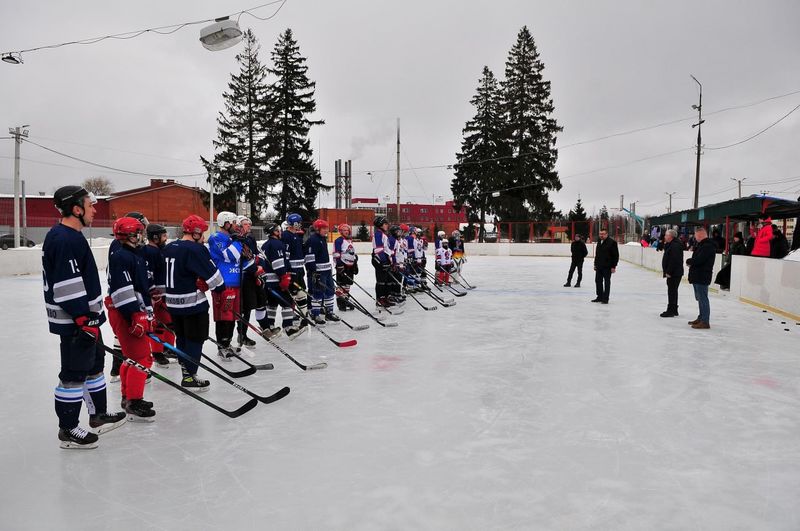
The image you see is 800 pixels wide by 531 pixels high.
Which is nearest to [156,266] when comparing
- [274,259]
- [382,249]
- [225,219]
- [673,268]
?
[225,219]

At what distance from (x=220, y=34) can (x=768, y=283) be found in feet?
32.1

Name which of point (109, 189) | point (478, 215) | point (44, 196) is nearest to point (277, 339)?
point (478, 215)

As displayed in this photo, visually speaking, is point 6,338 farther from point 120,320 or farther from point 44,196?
point 44,196

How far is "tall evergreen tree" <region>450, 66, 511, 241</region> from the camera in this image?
38.1m

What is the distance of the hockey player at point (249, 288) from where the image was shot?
562cm

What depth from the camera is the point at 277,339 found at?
20.9 ft

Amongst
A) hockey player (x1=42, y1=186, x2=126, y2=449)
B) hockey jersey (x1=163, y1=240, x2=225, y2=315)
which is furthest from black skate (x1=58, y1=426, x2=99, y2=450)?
hockey jersey (x1=163, y1=240, x2=225, y2=315)

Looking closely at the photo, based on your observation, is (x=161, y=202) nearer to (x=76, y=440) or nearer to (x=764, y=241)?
(x=764, y=241)

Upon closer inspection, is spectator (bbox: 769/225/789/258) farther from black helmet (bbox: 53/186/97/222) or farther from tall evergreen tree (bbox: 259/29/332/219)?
tall evergreen tree (bbox: 259/29/332/219)

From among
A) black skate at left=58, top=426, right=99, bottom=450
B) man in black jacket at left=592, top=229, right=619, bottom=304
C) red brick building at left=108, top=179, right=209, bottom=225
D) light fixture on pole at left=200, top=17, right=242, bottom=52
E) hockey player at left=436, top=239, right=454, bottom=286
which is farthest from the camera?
red brick building at left=108, top=179, right=209, bottom=225

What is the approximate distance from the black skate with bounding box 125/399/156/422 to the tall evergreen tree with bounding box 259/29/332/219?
30950 millimetres

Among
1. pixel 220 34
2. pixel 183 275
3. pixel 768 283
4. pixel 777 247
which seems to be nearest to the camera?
pixel 183 275

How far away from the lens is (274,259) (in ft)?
20.5

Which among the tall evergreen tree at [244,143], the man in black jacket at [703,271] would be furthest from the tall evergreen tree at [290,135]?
the man in black jacket at [703,271]
